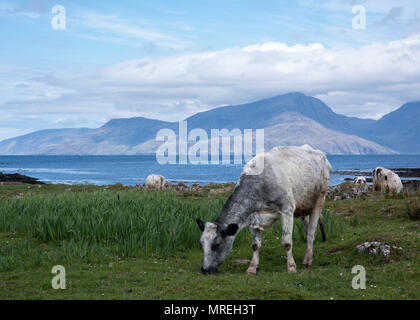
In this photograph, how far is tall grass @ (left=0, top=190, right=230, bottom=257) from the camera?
49.4 ft

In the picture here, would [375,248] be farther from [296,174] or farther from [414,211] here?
[414,211]

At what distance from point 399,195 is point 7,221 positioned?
64.0 feet

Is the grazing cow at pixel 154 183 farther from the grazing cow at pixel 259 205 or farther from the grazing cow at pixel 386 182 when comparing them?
the grazing cow at pixel 259 205

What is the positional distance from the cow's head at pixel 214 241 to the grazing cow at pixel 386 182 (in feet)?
70.7

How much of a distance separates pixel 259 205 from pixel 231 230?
1.07 m

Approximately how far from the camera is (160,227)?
15555 millimetres

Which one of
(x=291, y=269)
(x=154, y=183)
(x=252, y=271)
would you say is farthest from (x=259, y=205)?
(x=154, y=183)

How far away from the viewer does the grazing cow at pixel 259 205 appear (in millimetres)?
11367

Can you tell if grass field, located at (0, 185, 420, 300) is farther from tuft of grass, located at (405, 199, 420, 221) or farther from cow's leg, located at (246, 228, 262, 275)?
cow's leg, located at (246, 228, 262, 275)

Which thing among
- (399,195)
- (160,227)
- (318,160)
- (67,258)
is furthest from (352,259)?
(399,195)

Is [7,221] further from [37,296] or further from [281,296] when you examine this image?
[281,296]

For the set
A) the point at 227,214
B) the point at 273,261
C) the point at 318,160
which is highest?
the point at 318,160

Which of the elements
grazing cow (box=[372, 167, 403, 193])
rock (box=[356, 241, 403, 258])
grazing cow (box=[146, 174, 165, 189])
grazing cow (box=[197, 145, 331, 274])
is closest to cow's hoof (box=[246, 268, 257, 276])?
grazing cow (box=[197, 145, 331, 274])

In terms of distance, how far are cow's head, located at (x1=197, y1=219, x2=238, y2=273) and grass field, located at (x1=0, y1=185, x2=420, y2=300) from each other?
0.38 meters
